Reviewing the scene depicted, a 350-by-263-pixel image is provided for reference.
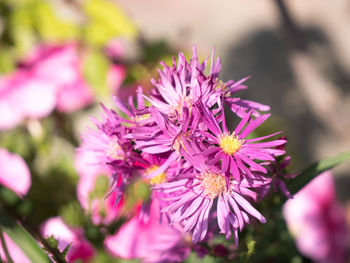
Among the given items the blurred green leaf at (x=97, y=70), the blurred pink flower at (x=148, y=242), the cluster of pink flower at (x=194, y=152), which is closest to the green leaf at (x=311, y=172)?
the cluster of pink flower at (x=194, y=152)

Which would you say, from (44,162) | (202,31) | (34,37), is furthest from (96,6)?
(202,31)

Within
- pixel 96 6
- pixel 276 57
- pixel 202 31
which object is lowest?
pixel 276 57

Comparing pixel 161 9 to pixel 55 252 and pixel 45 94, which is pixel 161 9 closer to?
pixel 45 94

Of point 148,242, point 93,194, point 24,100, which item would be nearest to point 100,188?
point 93,194

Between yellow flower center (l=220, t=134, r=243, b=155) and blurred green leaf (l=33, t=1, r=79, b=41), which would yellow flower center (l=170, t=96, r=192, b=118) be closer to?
yellow flower center (l=220, t=134, r=243, b=155)

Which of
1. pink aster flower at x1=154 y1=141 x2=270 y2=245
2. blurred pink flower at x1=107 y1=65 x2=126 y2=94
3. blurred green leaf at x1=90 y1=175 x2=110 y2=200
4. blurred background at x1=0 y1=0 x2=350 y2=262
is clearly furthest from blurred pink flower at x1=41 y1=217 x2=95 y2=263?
blurred pink flower at x1=107 y1=65 x2=126 y2=94

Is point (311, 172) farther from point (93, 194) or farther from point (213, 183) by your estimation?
point (93, 194)
